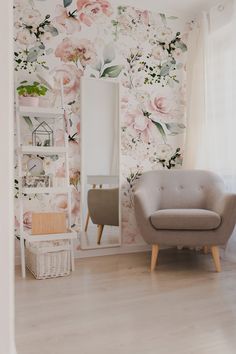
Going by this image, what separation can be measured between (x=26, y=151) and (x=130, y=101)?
123 cm

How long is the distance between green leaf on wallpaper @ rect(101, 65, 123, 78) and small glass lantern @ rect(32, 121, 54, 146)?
75 cm

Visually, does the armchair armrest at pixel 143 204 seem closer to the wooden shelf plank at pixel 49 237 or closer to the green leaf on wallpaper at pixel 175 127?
the wooden shelf plank at pixel 49 237

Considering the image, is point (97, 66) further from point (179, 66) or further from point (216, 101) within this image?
point (216, 101)

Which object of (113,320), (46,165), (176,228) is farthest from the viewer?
(46,165)

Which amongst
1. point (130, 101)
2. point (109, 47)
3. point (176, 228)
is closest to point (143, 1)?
point (109, 47)

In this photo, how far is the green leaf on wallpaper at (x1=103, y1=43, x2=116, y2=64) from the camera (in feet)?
10.8

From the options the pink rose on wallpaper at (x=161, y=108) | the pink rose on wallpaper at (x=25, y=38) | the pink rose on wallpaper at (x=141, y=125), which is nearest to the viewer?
the pink rose on wallpaper at (x=25, y=38)

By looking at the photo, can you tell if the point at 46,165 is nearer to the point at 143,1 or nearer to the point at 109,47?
the point at 109,47

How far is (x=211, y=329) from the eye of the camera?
5.57 feet

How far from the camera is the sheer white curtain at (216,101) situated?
3125 mm

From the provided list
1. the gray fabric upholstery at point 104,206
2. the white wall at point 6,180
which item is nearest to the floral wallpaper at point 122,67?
the gray fabric upholstery at point 104,206

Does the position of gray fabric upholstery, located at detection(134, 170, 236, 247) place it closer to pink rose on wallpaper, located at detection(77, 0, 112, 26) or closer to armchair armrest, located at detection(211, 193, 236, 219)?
armchair armrest, located at detection(211, 193, 236, 219)

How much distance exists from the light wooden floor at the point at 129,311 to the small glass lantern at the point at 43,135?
113 centimetres

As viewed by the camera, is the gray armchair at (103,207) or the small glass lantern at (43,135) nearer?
the small glass lantern at (43,135)
